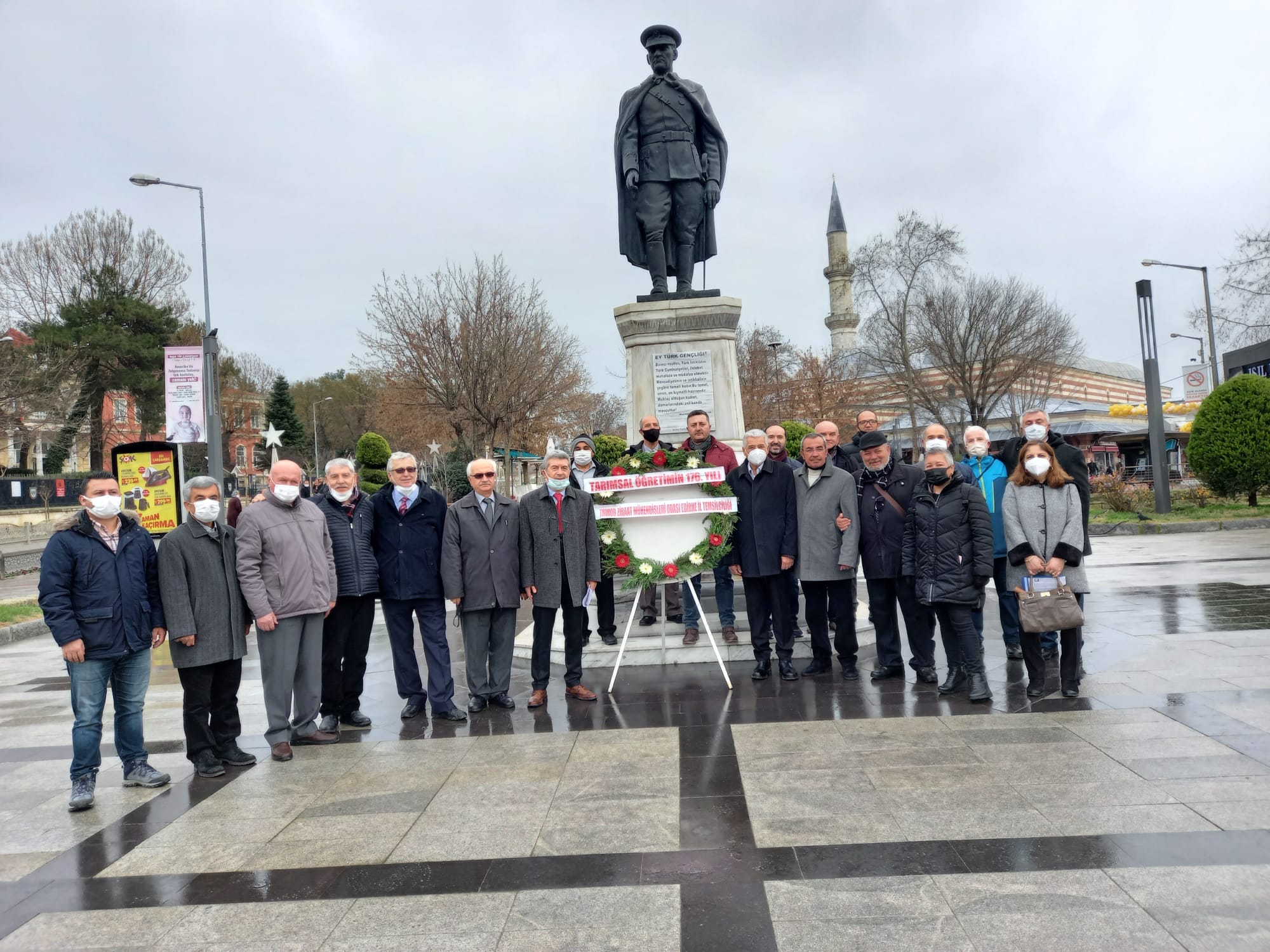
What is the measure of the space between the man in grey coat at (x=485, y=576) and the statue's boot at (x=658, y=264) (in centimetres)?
441

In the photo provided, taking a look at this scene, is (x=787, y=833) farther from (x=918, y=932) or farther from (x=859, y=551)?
(x=859, y=551)

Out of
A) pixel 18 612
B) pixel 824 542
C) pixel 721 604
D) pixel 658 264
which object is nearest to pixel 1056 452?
pixel 824 542

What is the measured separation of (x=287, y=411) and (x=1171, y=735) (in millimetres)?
65770

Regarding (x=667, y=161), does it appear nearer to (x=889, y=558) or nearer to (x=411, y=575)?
(x=889, y=558)

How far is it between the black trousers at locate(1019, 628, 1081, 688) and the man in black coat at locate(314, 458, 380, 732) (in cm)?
478

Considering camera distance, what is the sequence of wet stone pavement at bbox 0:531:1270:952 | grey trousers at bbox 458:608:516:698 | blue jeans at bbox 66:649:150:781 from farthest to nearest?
grey trousers at bbox 458:608:516:698 → blue jeans at bbox 66:649:150:781 → wet stone pavement at bbox 0:531:1270:952

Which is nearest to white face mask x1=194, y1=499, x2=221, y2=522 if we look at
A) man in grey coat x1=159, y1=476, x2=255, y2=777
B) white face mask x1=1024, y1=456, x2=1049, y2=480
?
man in grey coat x1=159, y1=476, x2=255, y2=777

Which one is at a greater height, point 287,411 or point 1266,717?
point 287,411

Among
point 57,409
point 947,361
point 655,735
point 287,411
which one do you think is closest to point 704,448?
point 655,735

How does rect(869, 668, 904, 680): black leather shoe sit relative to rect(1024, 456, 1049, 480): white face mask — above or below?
below

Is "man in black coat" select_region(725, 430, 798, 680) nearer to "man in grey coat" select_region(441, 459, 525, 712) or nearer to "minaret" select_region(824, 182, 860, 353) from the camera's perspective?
"man in grey coat" select_region(441, 459, 525, 712)

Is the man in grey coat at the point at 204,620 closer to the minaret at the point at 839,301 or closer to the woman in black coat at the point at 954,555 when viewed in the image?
the woman in black coat at the point at 954,555

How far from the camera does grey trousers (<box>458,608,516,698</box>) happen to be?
6637 millimetres

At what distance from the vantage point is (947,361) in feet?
113
